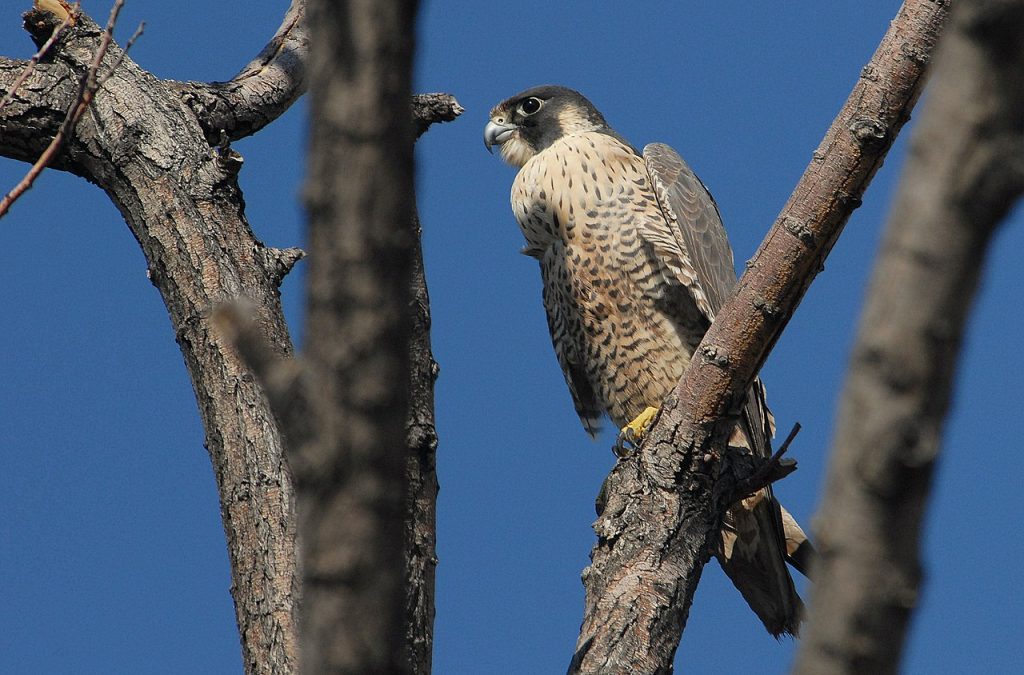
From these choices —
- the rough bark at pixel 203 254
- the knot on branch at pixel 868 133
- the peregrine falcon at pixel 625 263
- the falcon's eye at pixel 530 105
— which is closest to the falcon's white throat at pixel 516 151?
the falcon's eye at pixel 530 105

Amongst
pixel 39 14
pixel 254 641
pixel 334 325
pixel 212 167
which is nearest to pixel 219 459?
pixel 254 641

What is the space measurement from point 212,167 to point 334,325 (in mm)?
2445

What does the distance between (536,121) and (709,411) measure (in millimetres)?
2969

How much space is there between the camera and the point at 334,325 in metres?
1.36

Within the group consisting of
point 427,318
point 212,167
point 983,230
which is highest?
point 212,167

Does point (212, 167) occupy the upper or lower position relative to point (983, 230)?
upper

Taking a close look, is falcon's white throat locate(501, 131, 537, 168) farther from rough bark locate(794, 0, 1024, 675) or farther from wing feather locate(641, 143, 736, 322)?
rough bark locate(794, 0, 1024, 675)

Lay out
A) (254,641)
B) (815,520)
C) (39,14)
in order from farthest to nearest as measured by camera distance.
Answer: (39,14)
(254,641)
(815,520)

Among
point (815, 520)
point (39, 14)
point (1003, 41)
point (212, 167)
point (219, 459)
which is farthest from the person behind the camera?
point (39, 14)

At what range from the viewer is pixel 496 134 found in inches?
240

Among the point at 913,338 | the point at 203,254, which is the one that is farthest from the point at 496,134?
the point at 913,338

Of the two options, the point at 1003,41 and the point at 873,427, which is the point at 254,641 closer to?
the point at 873,427

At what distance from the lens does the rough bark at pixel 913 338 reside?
1.14 meters

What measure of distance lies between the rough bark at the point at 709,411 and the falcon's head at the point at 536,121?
2711mm
